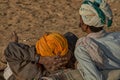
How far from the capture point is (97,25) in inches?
212

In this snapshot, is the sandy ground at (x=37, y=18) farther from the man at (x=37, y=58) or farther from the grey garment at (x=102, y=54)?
the grey garment at (x=102, y=54)

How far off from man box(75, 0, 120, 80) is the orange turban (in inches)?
13.7

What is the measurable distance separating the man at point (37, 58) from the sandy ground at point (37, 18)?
9.31 ft

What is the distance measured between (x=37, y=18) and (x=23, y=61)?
15.5 feet

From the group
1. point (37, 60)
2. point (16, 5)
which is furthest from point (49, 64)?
point (16, 5)

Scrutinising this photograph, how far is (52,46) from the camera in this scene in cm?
559

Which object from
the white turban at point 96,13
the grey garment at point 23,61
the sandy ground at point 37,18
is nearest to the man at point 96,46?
the white turban at point 96,13

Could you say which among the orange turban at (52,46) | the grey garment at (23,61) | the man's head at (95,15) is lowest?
the grey garment at (23,61)

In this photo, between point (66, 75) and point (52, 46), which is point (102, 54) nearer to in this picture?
point (66, 75)

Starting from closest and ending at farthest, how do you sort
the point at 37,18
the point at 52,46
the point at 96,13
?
the point at 96,13 < the point at 52,46 < the point at 37,18

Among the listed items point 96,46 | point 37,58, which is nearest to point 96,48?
point 96,46

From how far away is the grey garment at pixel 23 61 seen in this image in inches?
227

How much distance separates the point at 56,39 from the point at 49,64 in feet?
1.12

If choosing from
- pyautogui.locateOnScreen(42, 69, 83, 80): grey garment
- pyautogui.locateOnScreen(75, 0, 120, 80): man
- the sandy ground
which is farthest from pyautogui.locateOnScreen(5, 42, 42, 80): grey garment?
the sandy ground
